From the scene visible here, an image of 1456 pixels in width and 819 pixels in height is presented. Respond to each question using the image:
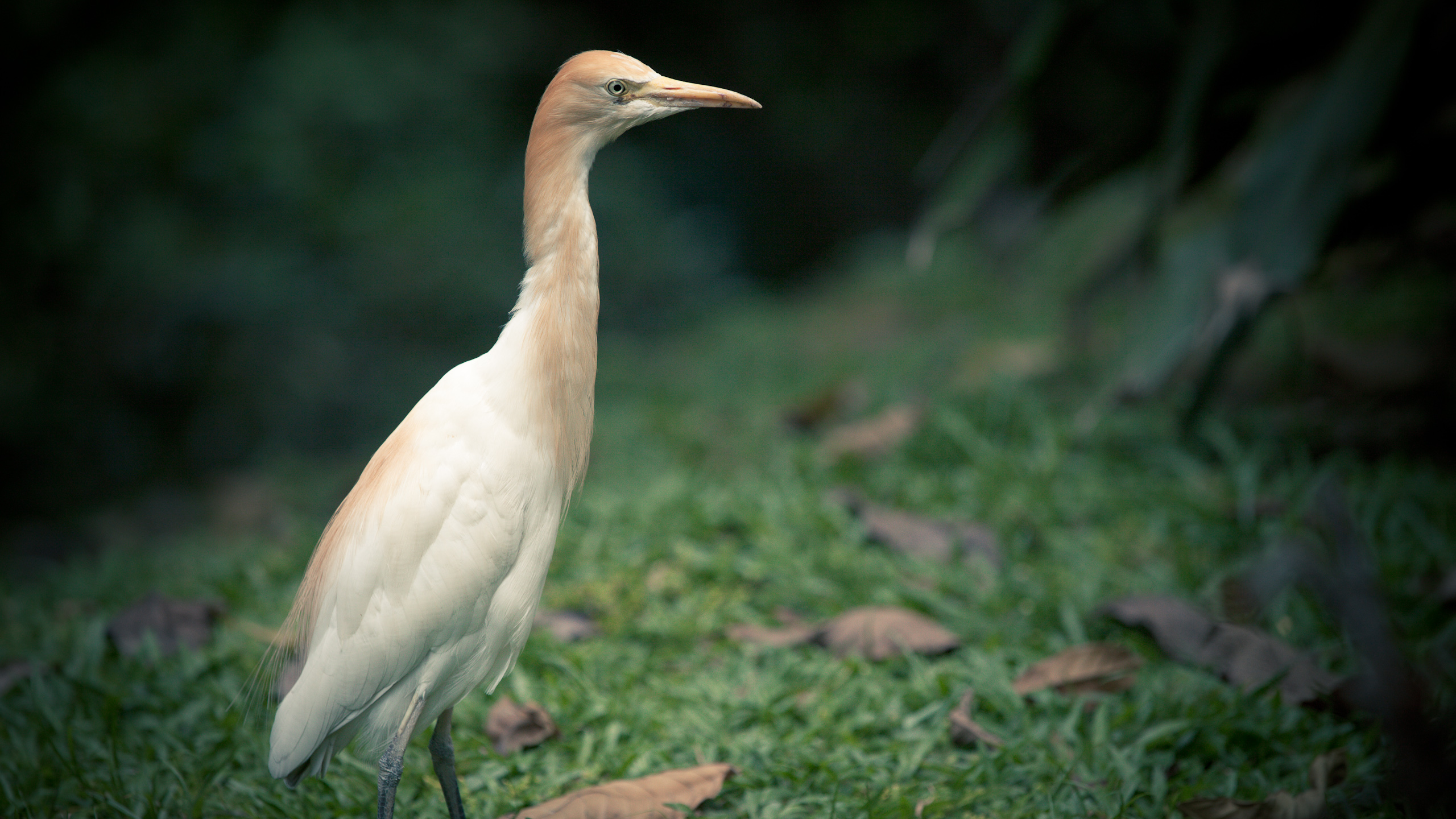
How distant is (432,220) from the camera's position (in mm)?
5586

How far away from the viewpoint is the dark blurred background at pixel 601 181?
2688mm

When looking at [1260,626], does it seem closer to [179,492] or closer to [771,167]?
[179,492]

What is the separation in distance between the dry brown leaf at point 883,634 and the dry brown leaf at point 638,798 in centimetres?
52

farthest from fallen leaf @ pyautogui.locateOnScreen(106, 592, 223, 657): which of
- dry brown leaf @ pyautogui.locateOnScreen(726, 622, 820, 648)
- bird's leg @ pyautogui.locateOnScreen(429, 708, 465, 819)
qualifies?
dry brown leaf @ pyautogui.locateOnScreen(726, 622, 820, 648)

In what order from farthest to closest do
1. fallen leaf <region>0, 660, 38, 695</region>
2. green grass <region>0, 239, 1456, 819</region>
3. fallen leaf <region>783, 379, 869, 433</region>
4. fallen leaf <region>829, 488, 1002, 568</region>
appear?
fallen leaf <region>783, 379, 869, 433</region>
fallen leaf <region>829, 488, 1002, 568</region>
fallen leaf <region>0, 660, 38, 695</region>
green grass <region>0, 239, 1456, 819</region>

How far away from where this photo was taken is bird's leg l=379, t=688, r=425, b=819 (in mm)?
1373

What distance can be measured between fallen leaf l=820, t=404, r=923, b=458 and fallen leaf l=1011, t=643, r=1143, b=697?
48.3 inches

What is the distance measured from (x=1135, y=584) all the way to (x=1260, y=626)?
0.93 feet

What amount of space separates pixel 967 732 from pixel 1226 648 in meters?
0.63

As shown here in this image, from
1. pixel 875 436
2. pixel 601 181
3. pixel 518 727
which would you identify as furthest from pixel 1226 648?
pixel 601 181

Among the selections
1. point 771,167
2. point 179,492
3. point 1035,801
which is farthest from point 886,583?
point 771,167

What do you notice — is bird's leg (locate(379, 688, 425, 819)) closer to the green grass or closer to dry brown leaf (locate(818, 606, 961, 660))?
the green grass

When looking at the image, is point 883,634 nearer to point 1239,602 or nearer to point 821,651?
point 821,651

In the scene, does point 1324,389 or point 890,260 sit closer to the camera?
point 1324,389
